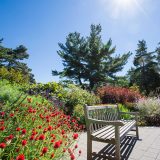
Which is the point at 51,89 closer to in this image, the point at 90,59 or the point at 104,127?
the point at 104,127

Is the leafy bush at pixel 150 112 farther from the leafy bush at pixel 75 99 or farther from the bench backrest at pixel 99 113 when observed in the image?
the bench backrest at pixel 99 113

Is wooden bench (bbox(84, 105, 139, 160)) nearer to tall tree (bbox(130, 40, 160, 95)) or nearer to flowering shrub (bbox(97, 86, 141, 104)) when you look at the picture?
flowering shrub (bbox(97, 86, 141, 104))

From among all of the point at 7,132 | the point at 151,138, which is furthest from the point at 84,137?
the point at 7,132

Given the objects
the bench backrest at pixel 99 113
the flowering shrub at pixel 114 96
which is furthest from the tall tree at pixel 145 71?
the bench backrest at pixel 99 113

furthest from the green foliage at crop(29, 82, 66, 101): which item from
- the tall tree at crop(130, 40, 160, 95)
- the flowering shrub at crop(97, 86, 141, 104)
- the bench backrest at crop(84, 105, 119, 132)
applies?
the tall tree at crop(130, 40, 160, 95)

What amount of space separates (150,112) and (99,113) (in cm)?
507

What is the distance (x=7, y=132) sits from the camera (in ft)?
8.66

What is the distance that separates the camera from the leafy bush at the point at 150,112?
8485 mm

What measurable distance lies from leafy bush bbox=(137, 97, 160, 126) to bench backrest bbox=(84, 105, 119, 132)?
3.42 metres

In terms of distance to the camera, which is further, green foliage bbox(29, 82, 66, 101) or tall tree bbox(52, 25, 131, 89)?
tall tree bbox(52, 25, 131, 89)

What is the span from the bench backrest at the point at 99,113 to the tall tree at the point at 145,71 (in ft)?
98.1

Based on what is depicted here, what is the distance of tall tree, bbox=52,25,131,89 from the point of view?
25141 mm

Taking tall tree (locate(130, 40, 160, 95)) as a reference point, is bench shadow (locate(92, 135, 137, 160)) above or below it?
below

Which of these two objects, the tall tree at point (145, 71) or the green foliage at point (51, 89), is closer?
the green foliage at point (51, 89)
